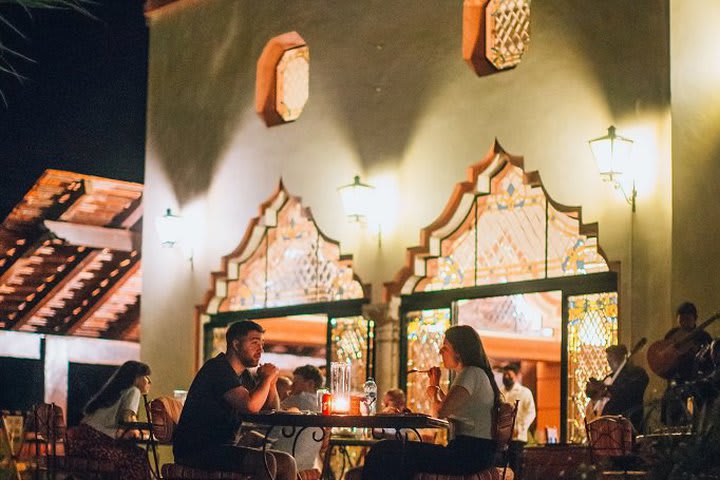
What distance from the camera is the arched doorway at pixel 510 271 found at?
9.75 metres

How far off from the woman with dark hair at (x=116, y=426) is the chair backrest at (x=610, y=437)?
3.39 m

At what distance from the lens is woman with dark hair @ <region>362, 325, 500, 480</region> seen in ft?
21.0

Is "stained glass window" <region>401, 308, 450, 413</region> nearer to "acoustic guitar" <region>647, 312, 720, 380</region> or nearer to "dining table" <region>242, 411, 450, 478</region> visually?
"acoustic guitar" <region>647, 312, 720, 380</region>

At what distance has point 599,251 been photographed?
9.60m

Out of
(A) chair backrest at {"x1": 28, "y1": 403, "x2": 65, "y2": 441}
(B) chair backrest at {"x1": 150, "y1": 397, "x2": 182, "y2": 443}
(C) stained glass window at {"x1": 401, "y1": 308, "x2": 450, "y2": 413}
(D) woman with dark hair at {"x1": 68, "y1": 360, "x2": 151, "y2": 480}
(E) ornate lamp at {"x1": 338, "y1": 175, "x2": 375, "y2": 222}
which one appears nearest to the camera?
(B) chair backrest at {"x1": 150, "y1": 397, "x2": 182, "y2": 443}

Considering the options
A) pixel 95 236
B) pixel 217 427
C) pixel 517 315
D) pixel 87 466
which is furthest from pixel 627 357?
pixel 95 236

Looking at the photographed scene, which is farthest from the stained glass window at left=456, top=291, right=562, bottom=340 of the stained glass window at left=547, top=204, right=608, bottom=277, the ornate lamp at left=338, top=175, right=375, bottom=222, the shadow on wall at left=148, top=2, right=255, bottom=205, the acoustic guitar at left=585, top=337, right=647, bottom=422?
the acoustic guitar at left=585, top=337, right=647, bottom=422

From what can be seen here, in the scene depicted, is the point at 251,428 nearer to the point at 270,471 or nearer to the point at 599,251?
the point at 270,471

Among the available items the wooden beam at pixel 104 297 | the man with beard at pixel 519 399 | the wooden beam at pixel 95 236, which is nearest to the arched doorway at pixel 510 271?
the man with beard at pixel 519 399

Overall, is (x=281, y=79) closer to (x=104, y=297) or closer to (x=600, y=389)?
(x=600, y=389)

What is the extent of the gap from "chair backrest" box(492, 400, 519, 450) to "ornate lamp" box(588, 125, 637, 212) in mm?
3059

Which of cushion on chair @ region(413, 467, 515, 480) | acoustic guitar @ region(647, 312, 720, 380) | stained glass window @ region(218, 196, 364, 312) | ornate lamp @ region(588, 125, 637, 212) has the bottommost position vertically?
cushion on chair @ region(413, 467, 515, 480)

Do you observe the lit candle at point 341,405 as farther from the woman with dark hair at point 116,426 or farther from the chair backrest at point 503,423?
the woman with dark hair at point 116,426

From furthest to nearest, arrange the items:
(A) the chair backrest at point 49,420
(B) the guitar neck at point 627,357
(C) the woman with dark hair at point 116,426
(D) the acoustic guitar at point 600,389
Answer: (A) the chair backrest at point 49,420, (C) the woman with dark hair at point 116,426, (D) the acoustic guitar at point 600,389, (B) the guitar neck at point 627,357
